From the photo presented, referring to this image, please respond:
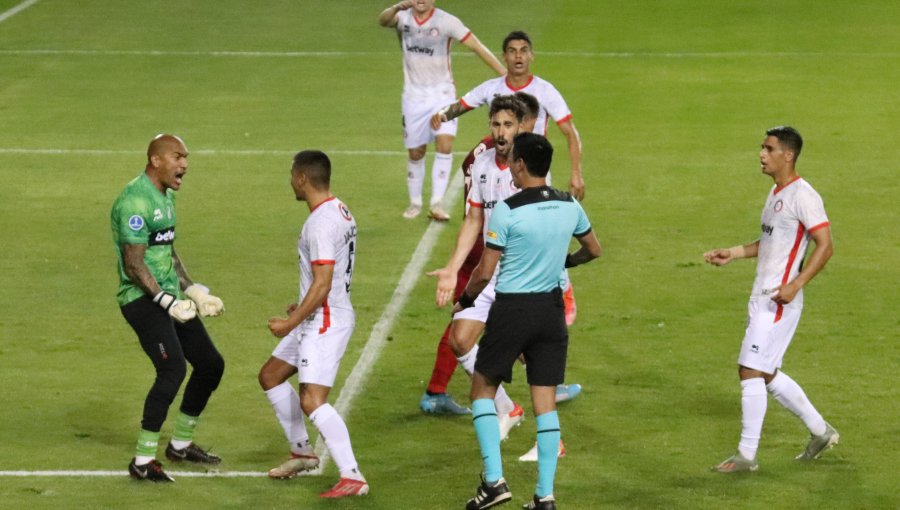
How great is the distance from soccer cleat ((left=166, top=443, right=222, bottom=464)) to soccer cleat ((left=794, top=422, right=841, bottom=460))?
3915 mm

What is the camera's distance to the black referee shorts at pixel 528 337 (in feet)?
32.4

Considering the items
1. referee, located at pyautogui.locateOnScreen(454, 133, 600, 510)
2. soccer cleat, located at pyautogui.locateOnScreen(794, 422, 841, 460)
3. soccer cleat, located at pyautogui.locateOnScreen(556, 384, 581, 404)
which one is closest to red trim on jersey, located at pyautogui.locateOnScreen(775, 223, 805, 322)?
soccer cleat, located at pyautogui.locateOnScreen(794, 422, 841, 460)

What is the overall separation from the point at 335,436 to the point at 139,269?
1.61m

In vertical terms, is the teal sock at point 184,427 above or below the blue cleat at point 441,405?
above

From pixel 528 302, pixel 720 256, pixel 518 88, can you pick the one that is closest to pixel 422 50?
pixel 518 88

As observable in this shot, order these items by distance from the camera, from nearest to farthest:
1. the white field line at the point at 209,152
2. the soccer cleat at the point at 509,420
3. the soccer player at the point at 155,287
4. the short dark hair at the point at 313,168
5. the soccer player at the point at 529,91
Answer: the short dark hair at the point at 313,168
the soccer player at the point at 155,287
the soccer cleat at the point at 509,420
the soccer player at the point at 529,91
the white field line at the point at 209,152

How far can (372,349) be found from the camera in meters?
13.8

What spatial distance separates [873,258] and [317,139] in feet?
27.2

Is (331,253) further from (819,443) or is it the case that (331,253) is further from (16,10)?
(16,10)

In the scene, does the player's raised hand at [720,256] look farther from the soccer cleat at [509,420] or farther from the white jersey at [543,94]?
the white jersey at [543,94]

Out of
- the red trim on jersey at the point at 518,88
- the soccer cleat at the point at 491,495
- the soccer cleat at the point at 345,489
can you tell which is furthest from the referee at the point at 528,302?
the red trim on jersey at the point at 518,88

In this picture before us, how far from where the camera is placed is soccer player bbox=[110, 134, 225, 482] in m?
10.5

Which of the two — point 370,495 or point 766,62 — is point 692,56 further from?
point 370,495

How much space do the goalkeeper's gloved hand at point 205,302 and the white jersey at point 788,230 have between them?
3457 mm
